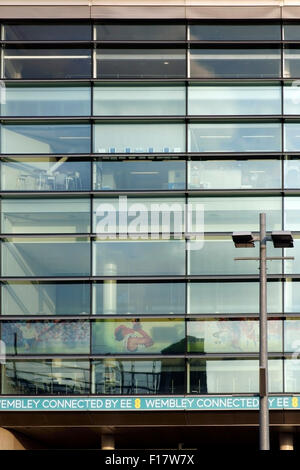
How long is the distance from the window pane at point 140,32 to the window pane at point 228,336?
8701 mm

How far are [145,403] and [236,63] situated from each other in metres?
10.6

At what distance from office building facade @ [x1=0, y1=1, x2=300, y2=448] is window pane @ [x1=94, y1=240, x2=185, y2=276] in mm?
42

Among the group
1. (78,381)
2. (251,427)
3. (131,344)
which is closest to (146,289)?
(131,344)

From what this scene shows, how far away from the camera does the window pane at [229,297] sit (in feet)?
83.1

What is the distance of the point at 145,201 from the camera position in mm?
25906

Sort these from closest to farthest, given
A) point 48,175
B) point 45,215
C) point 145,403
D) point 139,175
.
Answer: point 145,403
point 45,215
point 139,175
point 48,175

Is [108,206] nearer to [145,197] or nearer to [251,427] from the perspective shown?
[145,197]

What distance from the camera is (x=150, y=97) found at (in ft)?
86.4

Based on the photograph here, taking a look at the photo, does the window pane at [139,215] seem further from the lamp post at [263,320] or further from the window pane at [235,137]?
the lamp post at [263,320]

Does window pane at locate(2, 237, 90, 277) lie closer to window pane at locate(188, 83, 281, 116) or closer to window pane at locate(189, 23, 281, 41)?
window pane at locate(188, 83, 281, 116)

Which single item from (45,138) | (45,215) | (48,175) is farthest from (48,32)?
(45,215)

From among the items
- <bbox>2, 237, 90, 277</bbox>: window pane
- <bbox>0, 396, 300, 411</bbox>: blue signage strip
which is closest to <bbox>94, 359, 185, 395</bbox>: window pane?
<bbox>0, 396, 300, 411</bbox>: blue signage strip

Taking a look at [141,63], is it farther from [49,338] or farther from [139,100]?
[49,338]

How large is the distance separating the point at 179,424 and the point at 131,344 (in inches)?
110
